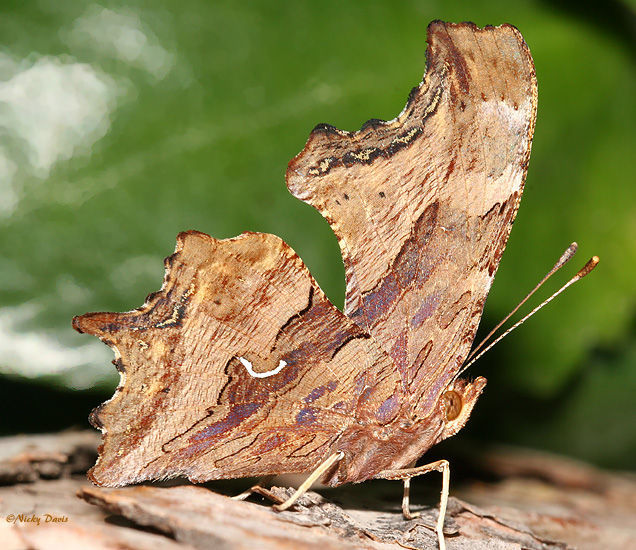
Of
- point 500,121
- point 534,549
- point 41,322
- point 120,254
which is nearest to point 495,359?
point 534,549

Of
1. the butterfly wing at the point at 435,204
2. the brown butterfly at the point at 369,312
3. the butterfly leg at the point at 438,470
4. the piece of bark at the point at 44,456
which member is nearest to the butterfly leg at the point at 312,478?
the brown butterfly at the point at 369,312

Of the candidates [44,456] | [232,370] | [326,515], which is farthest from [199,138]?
[326,515]

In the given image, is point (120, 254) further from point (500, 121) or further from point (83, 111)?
point (500, 121)

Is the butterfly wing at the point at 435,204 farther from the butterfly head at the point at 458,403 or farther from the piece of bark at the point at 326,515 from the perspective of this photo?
the piece of bark at the point at 326,515

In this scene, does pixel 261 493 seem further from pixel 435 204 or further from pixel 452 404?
pixel 435 204

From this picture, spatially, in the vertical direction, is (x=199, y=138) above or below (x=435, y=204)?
above

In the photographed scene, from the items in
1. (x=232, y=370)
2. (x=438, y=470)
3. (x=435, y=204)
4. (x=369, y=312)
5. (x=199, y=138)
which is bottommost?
(x=438, y=470)
